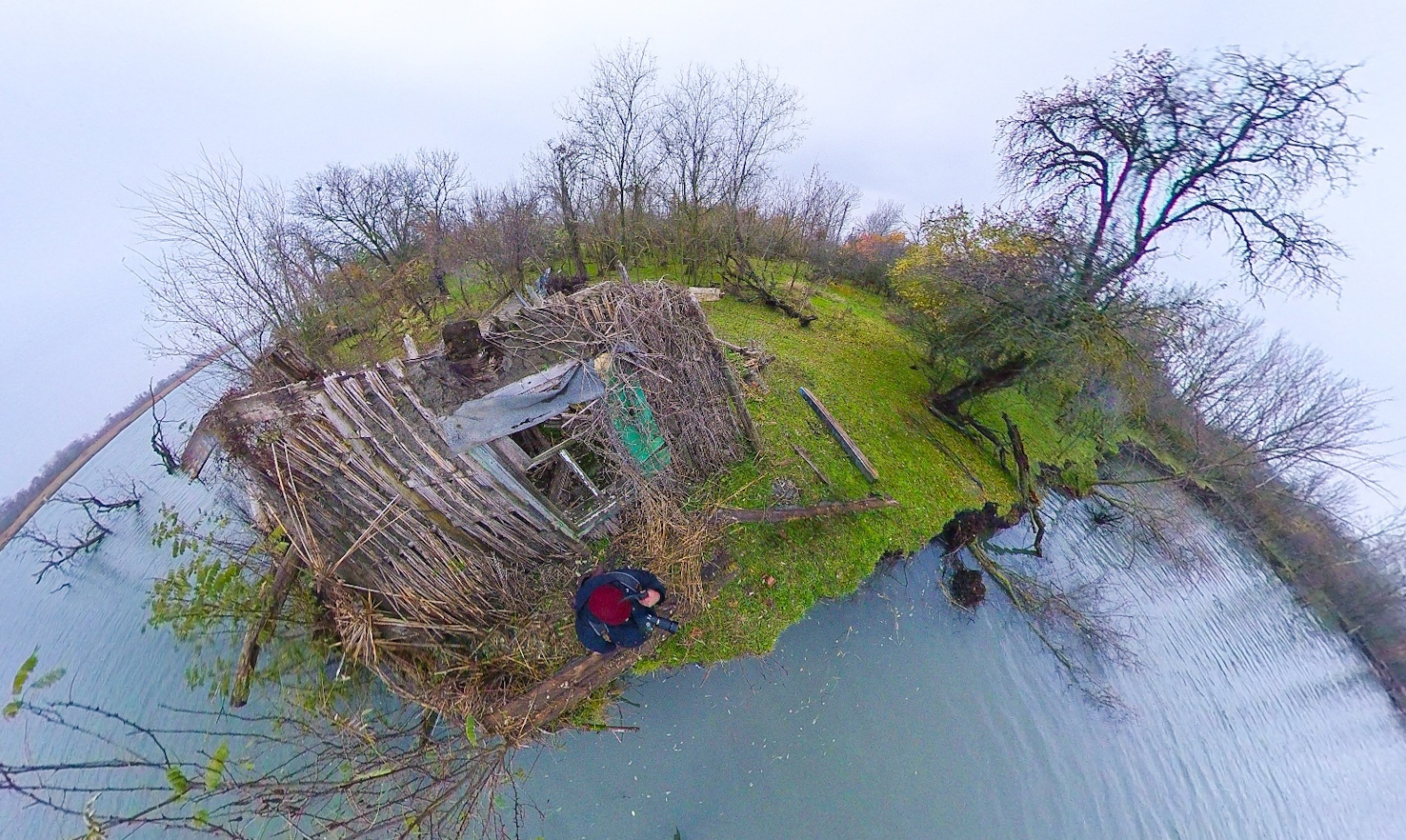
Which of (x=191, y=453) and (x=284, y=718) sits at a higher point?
(x=191, y=453)

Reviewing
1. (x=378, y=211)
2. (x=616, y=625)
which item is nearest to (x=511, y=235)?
(x=378, y=211)

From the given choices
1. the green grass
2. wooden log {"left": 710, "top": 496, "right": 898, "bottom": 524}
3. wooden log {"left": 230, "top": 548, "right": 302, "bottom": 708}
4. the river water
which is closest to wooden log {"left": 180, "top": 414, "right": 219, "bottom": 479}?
wooden log {"left": 230, "top": 548, "right": 302, "bottom": 708}

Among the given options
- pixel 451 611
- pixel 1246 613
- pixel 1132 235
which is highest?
pixel 1132 235

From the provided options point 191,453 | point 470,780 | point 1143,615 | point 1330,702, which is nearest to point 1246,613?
point 1330,702

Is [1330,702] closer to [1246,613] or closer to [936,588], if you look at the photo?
[1246,613]

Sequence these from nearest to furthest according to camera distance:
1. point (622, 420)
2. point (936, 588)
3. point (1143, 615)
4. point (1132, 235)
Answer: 1. point (622, 420)
2. point (936, 588)
3. point (1143, 615)
4. point (1132, 235)

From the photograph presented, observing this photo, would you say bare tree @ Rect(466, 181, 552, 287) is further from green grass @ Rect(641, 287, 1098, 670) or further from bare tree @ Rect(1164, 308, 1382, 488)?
bare tree @ Rect(1164, 308, 1382, 488)

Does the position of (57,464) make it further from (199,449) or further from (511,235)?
(511,235)

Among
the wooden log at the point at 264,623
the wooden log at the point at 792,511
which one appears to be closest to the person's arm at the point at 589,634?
the wooden log at the point at 792,511

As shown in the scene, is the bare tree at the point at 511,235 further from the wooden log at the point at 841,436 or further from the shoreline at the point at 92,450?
the wooden log at the point at 841,436
